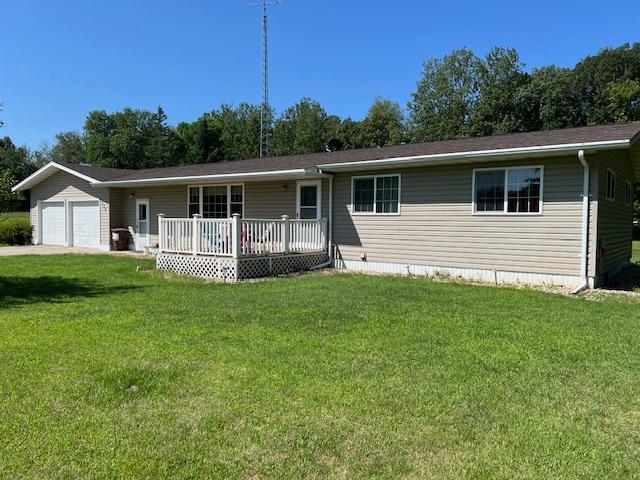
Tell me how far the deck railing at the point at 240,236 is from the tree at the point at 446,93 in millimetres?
31805

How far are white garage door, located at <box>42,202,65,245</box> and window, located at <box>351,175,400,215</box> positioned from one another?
587 inches

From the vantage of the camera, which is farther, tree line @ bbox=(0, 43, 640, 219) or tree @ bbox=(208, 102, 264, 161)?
tree @ bbox=(208, 102, 264, 161)

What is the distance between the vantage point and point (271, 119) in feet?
167

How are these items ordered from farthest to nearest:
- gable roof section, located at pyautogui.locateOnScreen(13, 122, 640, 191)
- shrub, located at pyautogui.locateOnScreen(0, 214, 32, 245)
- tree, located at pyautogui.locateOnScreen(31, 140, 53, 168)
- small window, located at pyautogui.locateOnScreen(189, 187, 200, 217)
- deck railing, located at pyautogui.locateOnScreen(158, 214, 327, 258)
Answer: tree, located at pyautogui.locateOnScreen(31, 140, 53, 168) < shrub, located at pyautogui.locateOnScreen(0, 214, 32, 245) < small window, located at pyautogui.locateOnScreen(189, 187, 200, 217) < deck railing, located at pyautogui.locateOnScreen(158, 214, 327, 258) < gable roof section, located at pyautogui.locateOnScreen(13, 122, 640, 191)

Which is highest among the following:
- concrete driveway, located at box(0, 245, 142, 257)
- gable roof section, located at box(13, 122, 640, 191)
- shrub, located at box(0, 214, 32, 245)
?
gable roof section, located at box(13, 122, 640, 191)

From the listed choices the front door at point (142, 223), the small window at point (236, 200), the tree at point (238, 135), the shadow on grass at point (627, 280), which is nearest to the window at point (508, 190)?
the shadow on grass at point (627, 280)

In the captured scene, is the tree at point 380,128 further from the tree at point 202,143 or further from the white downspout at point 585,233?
the white downspout at point 585,233

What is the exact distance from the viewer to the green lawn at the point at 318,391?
2.67 m

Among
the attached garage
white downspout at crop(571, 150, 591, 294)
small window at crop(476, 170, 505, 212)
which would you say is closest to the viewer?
white downspout at crop(571, 150, 591, 294)

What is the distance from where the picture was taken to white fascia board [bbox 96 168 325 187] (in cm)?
1236

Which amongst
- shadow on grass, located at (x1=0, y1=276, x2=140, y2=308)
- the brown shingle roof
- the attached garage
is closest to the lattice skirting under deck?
shadow on grass, located at (x1=0, y1=276, x2=140, y2=308)

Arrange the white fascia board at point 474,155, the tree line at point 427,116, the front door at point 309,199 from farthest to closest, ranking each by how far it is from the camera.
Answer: the tree line at point 427,116 < the front door at point 309,199 < the white fascia board at point 474,155

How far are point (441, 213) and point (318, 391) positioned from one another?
7.84m

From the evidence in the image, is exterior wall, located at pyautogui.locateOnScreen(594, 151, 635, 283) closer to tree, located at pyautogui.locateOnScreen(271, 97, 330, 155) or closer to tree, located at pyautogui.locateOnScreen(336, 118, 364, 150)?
tree, located at pyautogui.locateOnScreen(336, 118, 364, 150)
